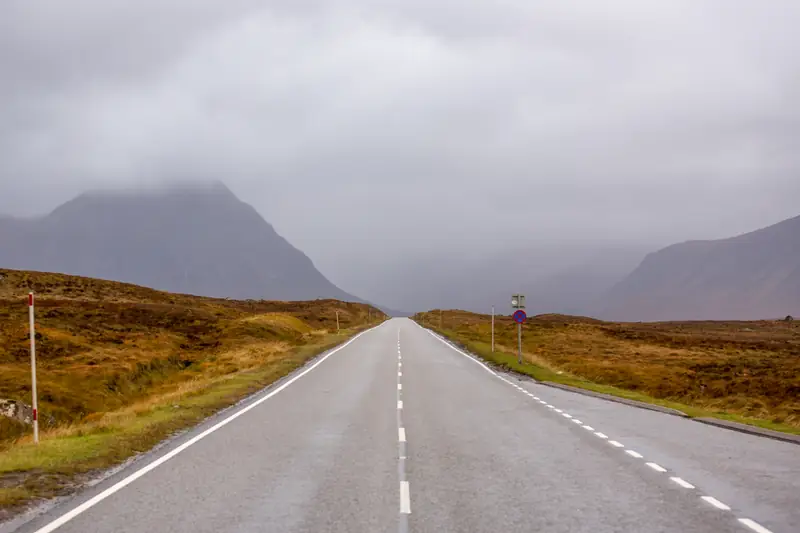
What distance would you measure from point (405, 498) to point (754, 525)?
4048 millimetres

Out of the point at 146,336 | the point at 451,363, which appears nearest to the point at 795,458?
the point at 451,363

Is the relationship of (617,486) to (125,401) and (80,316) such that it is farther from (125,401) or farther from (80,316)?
(80,316)

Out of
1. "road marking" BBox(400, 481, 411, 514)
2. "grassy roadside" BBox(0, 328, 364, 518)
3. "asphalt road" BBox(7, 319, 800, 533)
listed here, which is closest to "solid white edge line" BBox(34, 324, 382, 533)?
"asphalt road" BBox(7, 319, 800, 533)

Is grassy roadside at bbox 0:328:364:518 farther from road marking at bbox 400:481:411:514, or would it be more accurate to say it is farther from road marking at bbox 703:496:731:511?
road marking at bbox 703:496:731:511

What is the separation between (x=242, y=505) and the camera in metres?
8.95

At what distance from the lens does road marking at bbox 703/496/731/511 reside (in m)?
8.94

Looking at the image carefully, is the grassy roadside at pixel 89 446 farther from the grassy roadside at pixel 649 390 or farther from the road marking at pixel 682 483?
the grassy roadside at pixel 649 390

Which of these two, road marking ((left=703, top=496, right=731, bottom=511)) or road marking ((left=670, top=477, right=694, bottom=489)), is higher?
road marking ((left=703, top=496, right=731, bottom=511))

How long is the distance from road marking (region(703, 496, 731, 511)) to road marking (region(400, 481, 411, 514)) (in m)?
3.79

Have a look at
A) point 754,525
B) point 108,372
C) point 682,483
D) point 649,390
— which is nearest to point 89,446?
point 682,483

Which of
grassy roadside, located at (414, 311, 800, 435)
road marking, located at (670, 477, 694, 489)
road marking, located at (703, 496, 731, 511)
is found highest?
road marking, located at (703, 496, 731, 511)

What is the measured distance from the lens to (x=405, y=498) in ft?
30.7

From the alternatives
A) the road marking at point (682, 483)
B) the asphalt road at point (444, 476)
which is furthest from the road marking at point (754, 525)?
the road marking at point (682, 483)

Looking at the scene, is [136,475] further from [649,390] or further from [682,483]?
[649,390]
